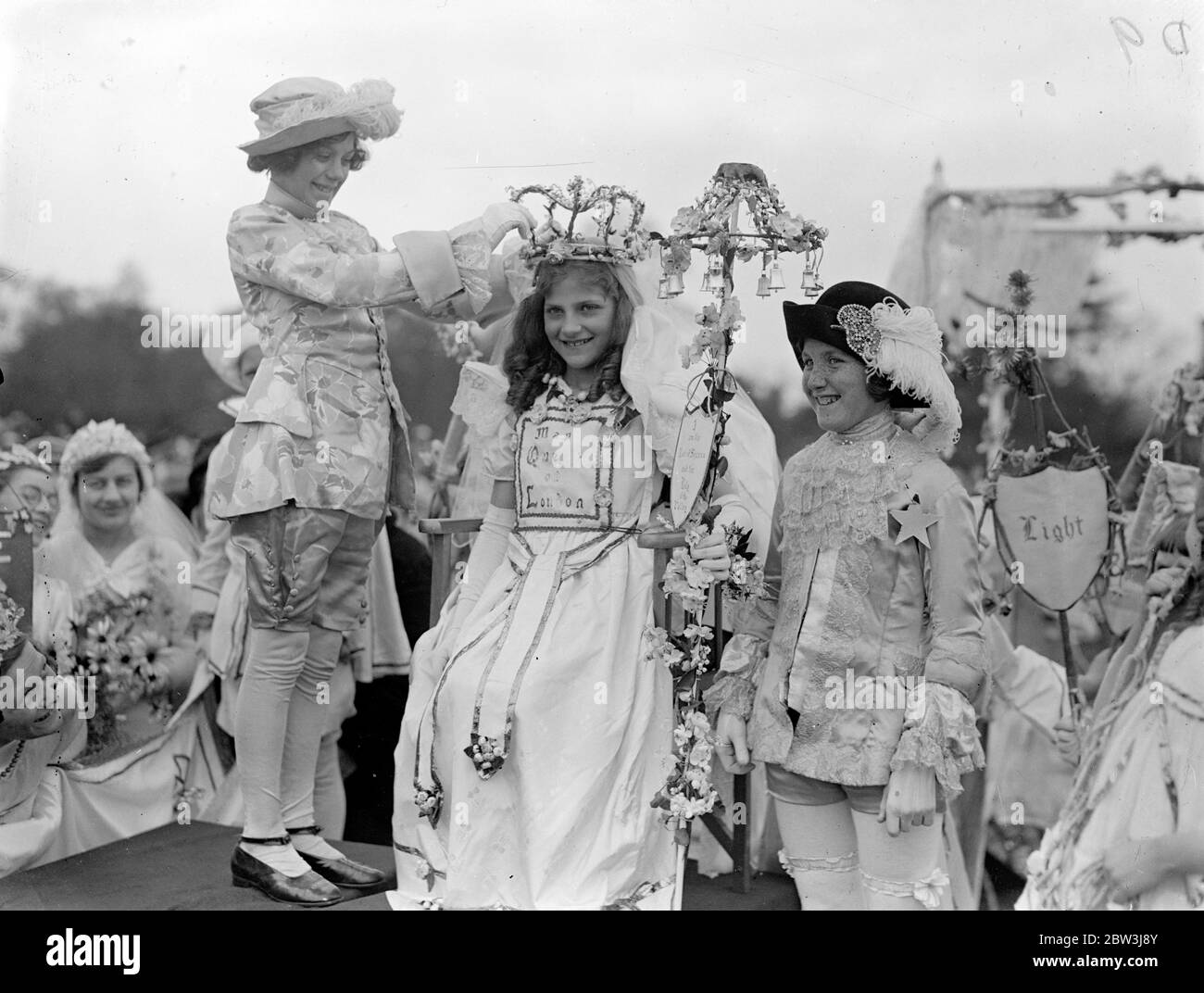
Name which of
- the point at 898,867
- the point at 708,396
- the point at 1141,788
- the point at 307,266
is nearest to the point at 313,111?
the point at 307,266

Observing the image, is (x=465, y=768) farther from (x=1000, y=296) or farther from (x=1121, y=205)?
(x=1121, y=205)

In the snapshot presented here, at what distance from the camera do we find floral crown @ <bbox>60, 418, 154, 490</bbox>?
159 inches

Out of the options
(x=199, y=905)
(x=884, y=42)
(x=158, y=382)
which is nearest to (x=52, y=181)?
(x=158, y=382)

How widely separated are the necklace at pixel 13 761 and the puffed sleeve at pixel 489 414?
1511 millimetres

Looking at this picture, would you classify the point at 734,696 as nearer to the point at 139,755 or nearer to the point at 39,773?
the point at 139,755

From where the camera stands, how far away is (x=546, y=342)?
3.68 metres

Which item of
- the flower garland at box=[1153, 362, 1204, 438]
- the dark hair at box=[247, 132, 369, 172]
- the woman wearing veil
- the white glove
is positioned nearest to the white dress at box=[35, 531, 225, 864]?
the woman wearing veil

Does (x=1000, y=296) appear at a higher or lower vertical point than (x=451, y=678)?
higher

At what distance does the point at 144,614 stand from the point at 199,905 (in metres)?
0.94
